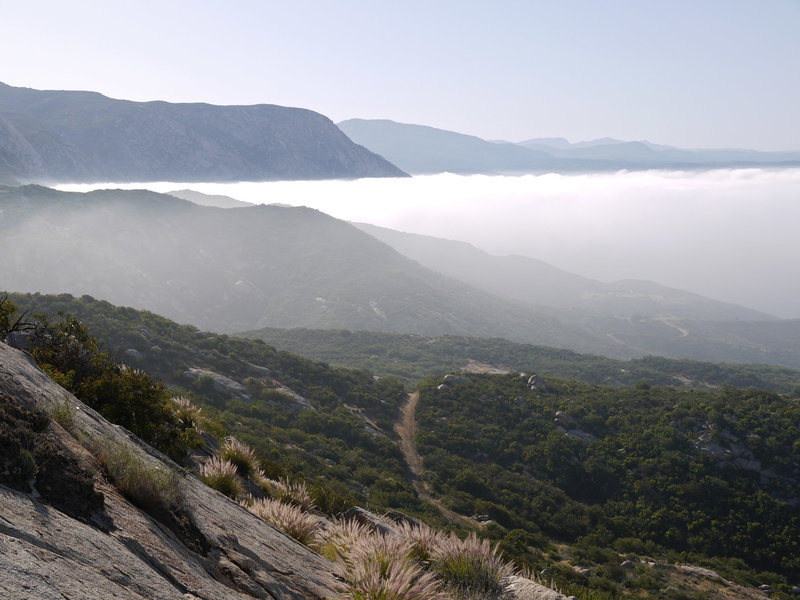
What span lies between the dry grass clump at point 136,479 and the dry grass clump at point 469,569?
3420 millimetres

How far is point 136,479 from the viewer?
4.87 meters

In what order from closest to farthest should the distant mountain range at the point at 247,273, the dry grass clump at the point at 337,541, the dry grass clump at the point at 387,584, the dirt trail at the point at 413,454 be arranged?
the dry grass clump at the point at 387,584 < the dry grass clump at the point at 337,541 < the dirt trail at the point at 413,454 < the distant mountain range at the point at 247,273

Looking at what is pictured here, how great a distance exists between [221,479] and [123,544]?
14.8ft

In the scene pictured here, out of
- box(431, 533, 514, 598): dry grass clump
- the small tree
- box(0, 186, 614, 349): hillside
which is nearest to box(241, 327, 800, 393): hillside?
box(0, 186, 614, 349): hillside

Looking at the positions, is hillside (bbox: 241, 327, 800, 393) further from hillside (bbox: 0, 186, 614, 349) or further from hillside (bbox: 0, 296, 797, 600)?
hillside (bbox: 0, 186, 614, 349)

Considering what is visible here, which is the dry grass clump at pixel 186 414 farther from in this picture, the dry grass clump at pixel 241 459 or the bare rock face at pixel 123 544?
the bare rock face at pixel 123 544

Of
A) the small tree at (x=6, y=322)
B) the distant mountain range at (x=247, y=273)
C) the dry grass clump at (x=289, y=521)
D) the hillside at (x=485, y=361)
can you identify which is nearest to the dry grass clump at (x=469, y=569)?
the dry grass clump at (x=289, y=521)

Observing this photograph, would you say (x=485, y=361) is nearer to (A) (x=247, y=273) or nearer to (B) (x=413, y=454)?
(B) (x=413, y=454)

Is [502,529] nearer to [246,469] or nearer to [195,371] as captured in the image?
[246,469]

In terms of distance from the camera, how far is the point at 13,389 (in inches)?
199

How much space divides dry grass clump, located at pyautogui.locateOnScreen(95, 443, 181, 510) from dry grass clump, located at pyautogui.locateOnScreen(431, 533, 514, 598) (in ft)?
11.2

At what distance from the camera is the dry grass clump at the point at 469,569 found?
5.93 metres

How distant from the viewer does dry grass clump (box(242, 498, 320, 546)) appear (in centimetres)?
743

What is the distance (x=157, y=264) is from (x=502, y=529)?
12624cm
